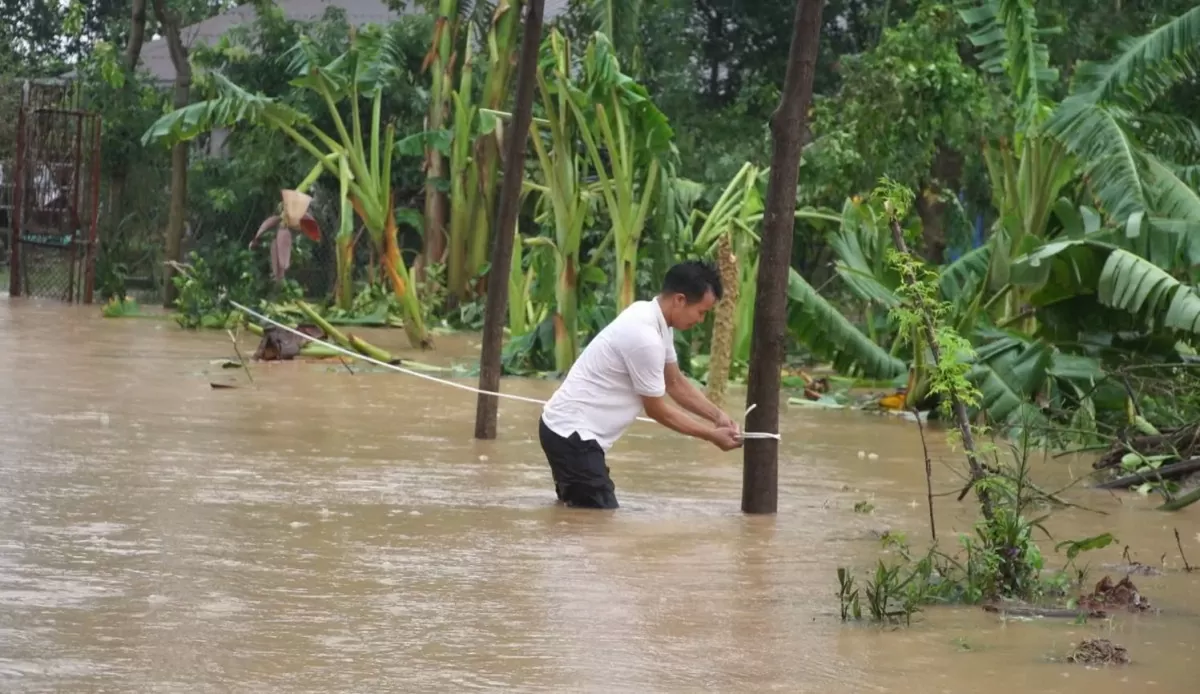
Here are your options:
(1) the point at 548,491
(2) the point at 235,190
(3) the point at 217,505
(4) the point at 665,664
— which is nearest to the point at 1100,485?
(1) the point at 548,491

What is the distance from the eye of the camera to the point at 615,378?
9.27 meters

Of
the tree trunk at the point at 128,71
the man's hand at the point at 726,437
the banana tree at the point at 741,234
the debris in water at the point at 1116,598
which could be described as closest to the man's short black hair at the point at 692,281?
the man's hand at the point at 726,437

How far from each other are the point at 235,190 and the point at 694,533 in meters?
20.6

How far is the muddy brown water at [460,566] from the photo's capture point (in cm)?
547

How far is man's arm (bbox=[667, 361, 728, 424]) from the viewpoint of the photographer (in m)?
9.08

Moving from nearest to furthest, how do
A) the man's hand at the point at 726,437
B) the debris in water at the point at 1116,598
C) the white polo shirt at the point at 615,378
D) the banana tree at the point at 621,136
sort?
1. the debris in water at the point at 1116,598
2. the man's hand at the point at 726,437
3. the white polo shirt at the point at 615,378
4. the banana tree at the point at 621,136

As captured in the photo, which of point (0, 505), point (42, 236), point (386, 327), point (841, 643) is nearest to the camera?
point (841, 643)

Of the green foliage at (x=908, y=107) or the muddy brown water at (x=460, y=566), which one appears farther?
the green foliage at (x=908, y=107)

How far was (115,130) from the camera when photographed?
27875 mm

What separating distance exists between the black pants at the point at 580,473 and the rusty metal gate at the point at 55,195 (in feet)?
58.4

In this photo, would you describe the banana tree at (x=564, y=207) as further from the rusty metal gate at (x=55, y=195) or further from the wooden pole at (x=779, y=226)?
the rusty metal gate at (x=55, y=195)

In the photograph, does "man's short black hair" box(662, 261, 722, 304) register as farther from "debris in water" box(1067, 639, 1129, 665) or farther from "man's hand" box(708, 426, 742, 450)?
"debris in water" box(1067, 639, 1129, 665)

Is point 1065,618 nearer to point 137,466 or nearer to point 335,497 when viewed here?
point 335,497

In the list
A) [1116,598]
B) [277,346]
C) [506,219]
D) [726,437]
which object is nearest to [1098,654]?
[1116,598]
